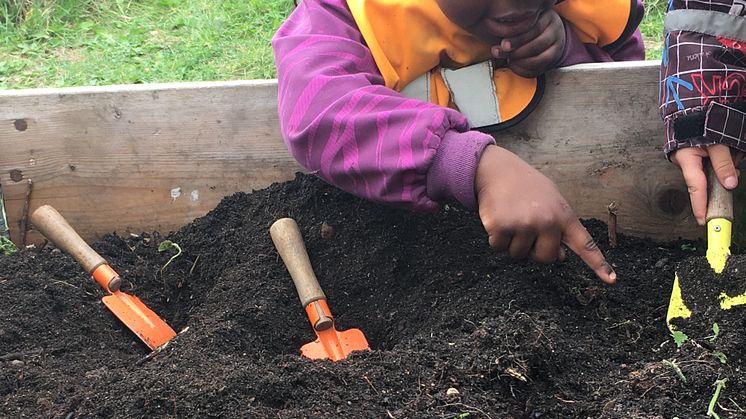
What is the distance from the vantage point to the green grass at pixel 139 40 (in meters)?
3.92

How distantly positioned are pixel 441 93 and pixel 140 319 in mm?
983

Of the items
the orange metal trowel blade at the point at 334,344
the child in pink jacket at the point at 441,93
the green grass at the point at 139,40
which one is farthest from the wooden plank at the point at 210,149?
the green grass at the point at 139,40

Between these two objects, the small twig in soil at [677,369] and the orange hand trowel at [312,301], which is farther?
the orange hand trowel at [312,301]

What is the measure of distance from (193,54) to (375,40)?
2003mm

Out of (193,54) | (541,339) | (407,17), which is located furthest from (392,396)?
(193,54)

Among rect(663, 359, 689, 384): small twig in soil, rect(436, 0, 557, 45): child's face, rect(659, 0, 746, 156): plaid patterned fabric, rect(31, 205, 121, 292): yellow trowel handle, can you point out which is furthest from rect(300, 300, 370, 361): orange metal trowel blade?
rect(659, 0, 746, 156): plaid patterned fabric

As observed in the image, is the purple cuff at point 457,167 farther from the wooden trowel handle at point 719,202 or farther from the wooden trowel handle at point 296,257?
the wooden trowel handle at point 719,202

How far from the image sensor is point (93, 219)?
261 centimetres

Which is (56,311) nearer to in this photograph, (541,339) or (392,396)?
(392,396)

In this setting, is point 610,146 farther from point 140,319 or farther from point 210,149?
point 140,319

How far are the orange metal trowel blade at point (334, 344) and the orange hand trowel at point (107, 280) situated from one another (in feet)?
1.21

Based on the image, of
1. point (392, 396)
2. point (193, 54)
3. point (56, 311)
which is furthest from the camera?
point (193, 54)

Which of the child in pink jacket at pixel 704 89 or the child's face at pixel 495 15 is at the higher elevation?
the child's face at pixel 495 15

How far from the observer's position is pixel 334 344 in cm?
203
